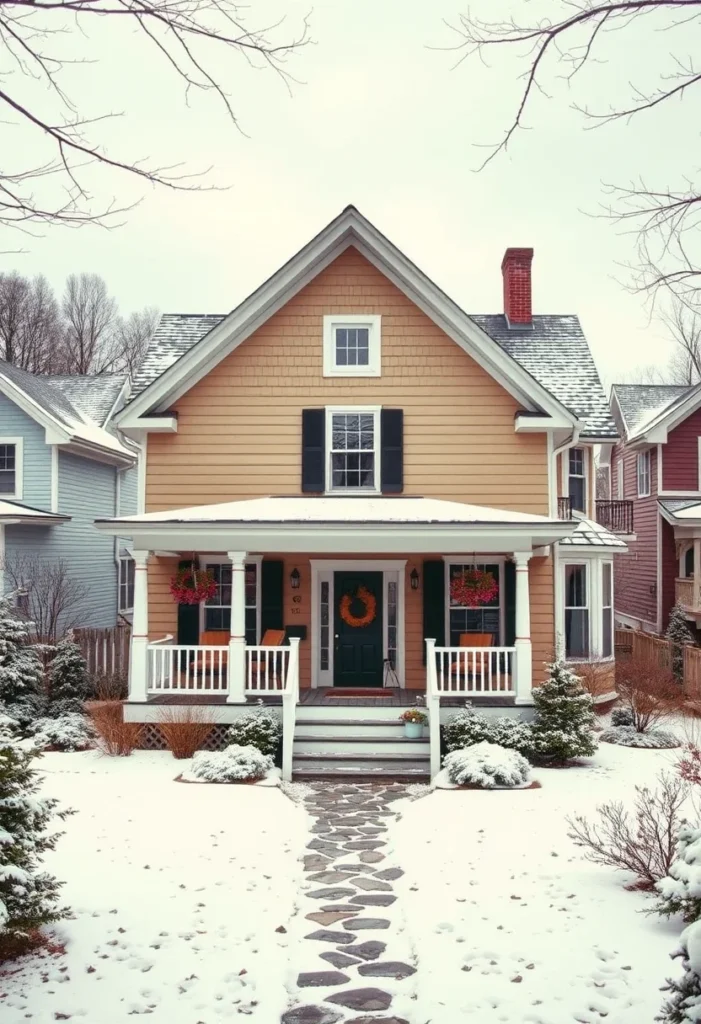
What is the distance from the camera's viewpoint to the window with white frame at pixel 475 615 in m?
16.3

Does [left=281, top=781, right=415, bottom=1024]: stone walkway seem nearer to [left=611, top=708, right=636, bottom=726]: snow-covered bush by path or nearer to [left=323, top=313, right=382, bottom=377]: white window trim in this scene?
[left=611, top=708, right=636, bottom=726]: snow-covered bush by path

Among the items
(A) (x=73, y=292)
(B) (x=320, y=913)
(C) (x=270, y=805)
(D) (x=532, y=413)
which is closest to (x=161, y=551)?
(C) (x=270, y=805)

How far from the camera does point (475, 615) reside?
16406 millimetres

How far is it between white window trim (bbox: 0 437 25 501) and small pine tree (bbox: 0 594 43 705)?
7.66 m

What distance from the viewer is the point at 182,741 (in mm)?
13422

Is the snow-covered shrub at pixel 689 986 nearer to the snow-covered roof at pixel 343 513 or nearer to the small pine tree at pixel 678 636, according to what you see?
the snow-covered roof at pixel 343 513

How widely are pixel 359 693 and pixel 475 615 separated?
8.57 feet

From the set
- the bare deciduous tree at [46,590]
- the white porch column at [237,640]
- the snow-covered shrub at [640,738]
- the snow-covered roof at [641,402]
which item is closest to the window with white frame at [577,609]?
the snow-covered shrub at [640,738]

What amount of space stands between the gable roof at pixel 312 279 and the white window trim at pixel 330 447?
6.62 feet

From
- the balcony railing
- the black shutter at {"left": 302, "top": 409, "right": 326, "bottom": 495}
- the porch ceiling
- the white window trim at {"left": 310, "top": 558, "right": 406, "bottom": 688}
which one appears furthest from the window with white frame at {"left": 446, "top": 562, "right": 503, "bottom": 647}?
the balcony railing

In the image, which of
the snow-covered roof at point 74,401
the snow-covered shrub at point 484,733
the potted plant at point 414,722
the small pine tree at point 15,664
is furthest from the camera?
the snow-covered roof at point 74,401

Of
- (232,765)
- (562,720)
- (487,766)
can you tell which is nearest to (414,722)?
(487,766)

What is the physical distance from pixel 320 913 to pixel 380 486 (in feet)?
31.7

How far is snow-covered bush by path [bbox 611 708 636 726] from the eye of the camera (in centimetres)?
1519
